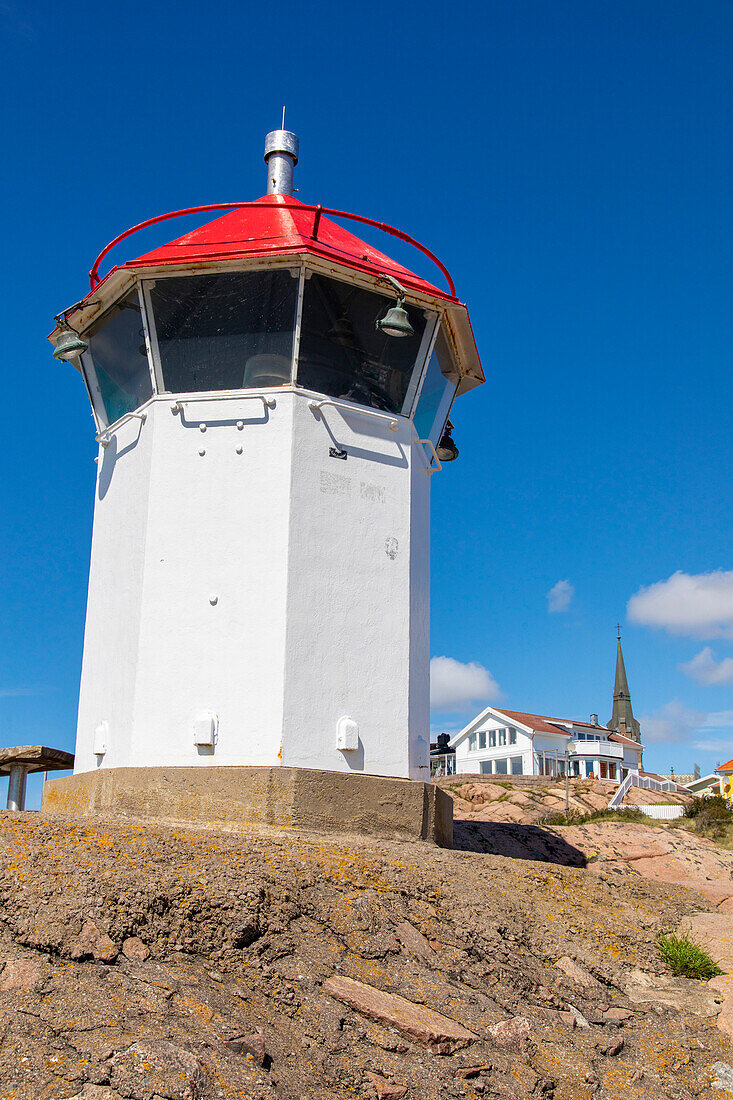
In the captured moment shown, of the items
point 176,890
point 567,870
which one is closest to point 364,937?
point 176,890

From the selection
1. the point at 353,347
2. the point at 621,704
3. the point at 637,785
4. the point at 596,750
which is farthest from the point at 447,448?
the point at 621,704

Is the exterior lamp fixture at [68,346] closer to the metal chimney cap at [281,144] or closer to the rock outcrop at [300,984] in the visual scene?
the metal chimney cap at [281,144]

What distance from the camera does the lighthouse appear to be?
9.71 meters

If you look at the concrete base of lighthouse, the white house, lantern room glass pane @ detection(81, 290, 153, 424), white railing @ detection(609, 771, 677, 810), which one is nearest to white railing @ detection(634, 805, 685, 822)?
white railing @ detection(609, 771, 677, 810)

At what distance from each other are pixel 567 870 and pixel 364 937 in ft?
13.1

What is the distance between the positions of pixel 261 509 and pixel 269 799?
2.94 metres

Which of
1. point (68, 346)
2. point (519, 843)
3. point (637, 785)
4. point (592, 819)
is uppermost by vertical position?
point (68, 346)

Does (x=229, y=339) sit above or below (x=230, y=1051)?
above

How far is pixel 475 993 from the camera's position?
5926mm

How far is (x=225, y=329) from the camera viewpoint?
10516 mm

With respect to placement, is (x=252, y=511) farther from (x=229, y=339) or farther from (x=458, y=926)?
(x=458, y=926)

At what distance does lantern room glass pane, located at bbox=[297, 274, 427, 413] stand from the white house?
52532 millimetres

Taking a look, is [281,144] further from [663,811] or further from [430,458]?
[663,811]

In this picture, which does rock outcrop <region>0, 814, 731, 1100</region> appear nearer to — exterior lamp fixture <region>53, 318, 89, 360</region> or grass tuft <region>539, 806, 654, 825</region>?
exterior lamp fixture <region>53, 318, 89, 360</region>
